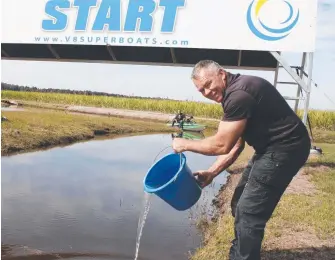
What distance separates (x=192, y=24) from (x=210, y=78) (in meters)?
5.14

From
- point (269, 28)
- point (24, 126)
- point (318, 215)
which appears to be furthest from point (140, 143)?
point (318, 215)

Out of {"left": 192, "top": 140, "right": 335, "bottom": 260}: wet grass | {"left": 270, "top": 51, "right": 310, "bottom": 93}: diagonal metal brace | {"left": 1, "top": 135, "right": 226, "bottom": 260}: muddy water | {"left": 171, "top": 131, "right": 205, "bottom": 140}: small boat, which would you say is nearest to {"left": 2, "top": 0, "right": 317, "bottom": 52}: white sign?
{"left": 270, "top": 51, "right": 310, "bottom": 93}: diagonal metal brace

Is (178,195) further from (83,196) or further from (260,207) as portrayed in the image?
(83,196)

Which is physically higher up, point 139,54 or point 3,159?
point 139,54

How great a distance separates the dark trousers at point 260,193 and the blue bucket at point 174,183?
462 mm

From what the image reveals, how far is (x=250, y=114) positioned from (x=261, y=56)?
6046 mm

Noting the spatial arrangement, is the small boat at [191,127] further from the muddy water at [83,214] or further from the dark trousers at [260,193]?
the dark trousers at [260,193]

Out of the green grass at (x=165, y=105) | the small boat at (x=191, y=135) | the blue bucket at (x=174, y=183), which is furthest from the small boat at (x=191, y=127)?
the blue bucket at (x=174, y=183)

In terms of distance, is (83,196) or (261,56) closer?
(83,196)

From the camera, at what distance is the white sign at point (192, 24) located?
7.75 m

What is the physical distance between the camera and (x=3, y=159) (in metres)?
9.38

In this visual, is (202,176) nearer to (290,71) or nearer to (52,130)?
(290,71)

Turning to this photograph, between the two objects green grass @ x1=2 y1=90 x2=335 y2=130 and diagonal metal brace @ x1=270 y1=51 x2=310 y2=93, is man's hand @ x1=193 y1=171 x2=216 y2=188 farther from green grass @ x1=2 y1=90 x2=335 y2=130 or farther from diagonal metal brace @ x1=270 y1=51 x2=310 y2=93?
green grass @ x1=2 y1=90 x2=335 y2=130

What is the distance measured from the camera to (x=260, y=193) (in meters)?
3.11
